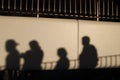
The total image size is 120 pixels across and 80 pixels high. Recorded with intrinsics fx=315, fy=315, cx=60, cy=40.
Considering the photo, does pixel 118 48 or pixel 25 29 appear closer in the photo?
pixel 25 29

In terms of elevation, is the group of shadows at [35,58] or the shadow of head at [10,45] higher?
the shadow of head at [10,45]

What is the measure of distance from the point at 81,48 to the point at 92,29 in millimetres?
617

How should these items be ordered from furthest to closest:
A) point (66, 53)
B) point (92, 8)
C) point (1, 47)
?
point (92, 8), point (66, 53), point (1, 47)

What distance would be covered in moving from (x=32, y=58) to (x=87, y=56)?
1.55 meters

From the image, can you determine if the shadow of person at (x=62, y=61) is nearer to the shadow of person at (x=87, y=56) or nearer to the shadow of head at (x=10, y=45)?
the shadow of person at (x=87, y=56)

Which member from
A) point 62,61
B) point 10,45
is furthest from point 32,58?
point 62,61

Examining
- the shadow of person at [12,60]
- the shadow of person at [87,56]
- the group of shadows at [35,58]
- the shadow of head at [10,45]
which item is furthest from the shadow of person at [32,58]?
the shadow of person at [87,56]

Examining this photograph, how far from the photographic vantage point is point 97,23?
28.6 ft

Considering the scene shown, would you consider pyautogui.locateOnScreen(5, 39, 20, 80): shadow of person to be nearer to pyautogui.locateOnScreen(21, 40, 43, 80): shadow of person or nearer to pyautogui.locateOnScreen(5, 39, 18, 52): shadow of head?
pyautogui.locateOnScreen(5, 39, 18, 52): shadow of head

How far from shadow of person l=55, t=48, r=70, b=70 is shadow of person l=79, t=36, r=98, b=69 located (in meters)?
0.40

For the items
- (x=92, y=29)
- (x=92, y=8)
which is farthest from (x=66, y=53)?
(x=92, y=8)

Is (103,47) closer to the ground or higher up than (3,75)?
higher up

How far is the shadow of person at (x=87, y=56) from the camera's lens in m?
8.48

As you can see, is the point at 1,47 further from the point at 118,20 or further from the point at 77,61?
the point at 118,20
